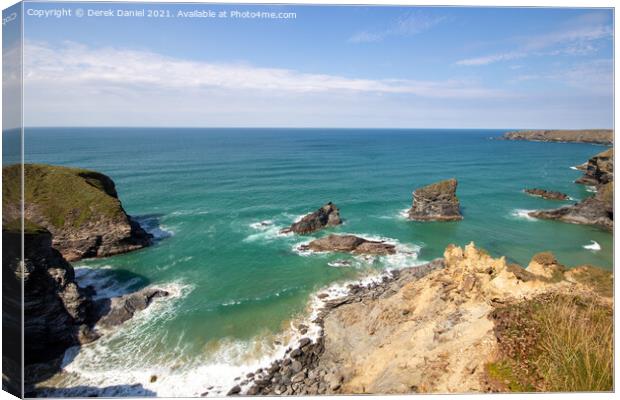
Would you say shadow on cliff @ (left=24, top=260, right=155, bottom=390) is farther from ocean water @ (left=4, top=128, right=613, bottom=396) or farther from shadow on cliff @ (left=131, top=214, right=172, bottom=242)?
shadow on cliff @ (left=131, top=214, right=172, bottom=242)

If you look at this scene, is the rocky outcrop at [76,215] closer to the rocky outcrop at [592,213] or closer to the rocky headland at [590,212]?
the rocky headland at [590,212]

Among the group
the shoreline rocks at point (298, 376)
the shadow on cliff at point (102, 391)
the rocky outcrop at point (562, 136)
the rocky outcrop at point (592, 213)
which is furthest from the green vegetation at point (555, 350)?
the rocky outcrop at point (562, 136)

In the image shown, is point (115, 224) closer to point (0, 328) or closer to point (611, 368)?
point (0, 328)

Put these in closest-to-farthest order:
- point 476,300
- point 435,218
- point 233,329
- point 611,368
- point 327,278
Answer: point 611,368 → point 476,300 → point 233,329 → point 327,278 → point 435,218

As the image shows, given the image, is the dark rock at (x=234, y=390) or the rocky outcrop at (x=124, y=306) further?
the rocky outcrop at (x=124, y=306)

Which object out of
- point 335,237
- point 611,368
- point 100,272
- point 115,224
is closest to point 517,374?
point 611,368
